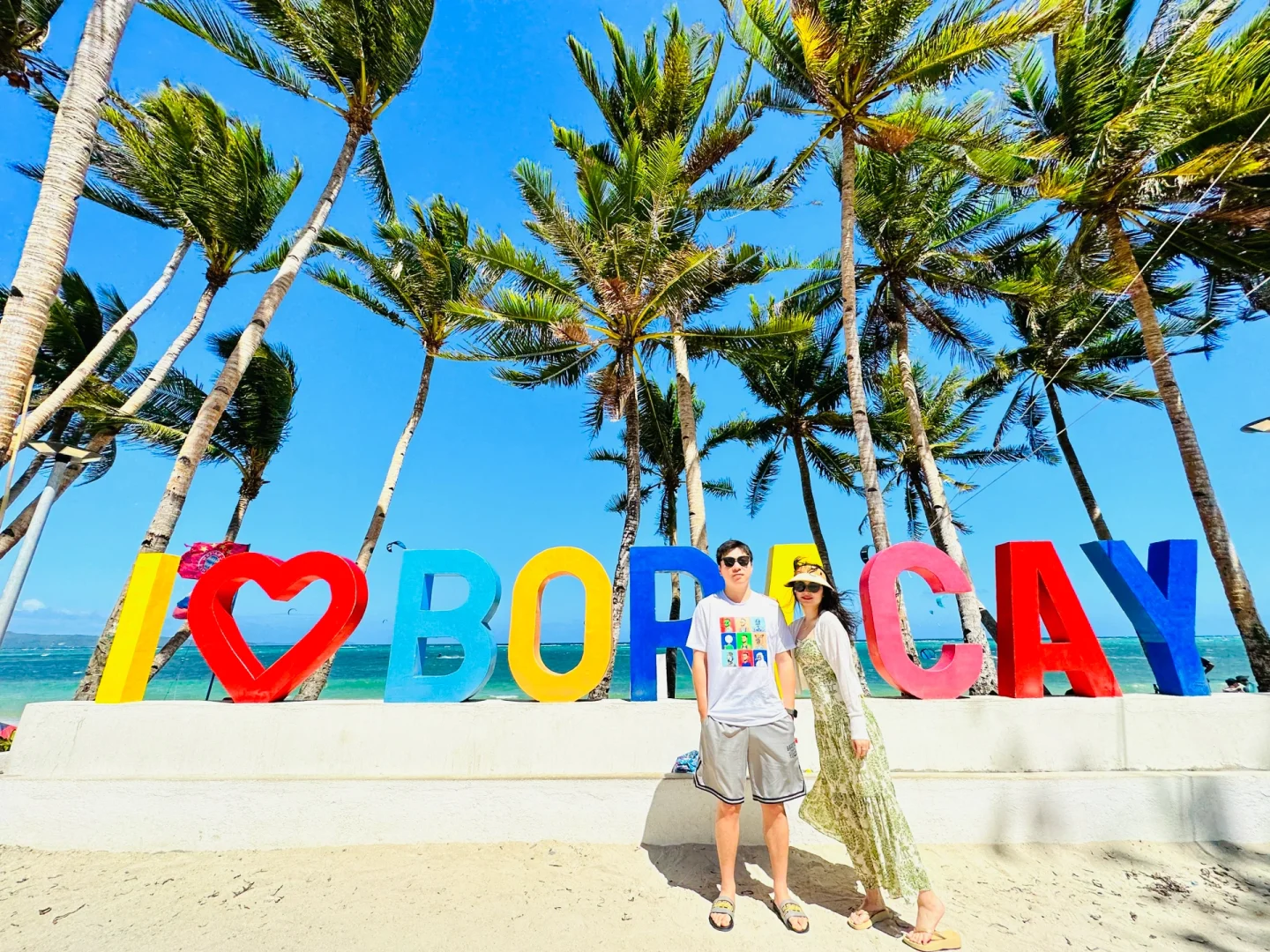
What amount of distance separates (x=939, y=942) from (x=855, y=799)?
79 centimetres

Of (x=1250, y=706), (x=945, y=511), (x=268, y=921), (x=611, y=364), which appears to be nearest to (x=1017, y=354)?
(x=945, y=511)

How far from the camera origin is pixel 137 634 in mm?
5070

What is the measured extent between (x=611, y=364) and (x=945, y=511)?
741 centimetres

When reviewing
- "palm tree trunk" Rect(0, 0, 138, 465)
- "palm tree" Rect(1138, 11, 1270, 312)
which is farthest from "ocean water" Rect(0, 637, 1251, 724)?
"palm tree trunk" Rect(0, 0, 138, 465)

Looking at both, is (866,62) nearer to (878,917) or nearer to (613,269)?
(613,269)

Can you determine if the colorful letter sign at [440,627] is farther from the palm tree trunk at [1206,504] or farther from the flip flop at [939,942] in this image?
the palm tree trunk at [1206,504]

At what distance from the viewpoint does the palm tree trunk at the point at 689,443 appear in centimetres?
1061

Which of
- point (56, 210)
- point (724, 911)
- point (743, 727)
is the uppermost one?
point (56, 210)

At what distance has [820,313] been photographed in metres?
14.6

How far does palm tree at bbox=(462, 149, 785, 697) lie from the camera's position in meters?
10.1

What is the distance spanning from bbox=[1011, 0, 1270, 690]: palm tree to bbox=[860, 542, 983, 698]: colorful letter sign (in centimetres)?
599

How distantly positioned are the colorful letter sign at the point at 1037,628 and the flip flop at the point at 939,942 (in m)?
2.68

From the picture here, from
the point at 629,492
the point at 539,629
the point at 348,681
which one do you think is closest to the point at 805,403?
the point at 629,492

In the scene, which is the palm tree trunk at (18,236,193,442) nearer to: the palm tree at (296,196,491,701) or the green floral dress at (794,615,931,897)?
the palm tree at (296,196,491,701)
